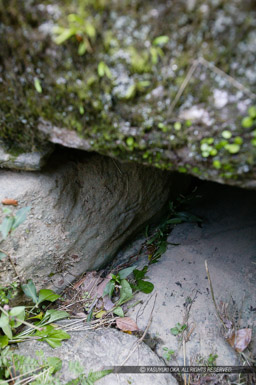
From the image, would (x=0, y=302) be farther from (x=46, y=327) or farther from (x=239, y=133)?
(x=239, y=133)

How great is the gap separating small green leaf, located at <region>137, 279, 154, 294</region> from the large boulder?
110 centimetres

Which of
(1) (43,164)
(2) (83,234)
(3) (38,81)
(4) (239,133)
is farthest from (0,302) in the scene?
(4) (239,133)

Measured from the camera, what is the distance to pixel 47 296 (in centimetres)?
184

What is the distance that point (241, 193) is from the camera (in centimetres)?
271

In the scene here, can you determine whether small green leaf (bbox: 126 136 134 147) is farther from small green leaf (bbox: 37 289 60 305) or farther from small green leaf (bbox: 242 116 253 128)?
small green leaf (bbox: 37 289 60 305)

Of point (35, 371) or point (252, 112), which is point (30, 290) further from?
point (252, 112)

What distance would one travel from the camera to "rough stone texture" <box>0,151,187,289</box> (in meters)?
1.69

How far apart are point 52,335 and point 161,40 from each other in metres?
1.62

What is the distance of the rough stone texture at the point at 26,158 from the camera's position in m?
1.55

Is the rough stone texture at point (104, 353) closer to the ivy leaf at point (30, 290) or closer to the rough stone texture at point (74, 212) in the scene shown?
the ivy leaf at point (30, 290)

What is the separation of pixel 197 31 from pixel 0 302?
1.64 m

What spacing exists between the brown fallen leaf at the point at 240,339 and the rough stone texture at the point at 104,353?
42 cm

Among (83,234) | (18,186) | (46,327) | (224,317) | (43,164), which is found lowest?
(46,327)

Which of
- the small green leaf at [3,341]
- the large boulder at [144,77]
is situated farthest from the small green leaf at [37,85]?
the small green leaf at [3,341]
